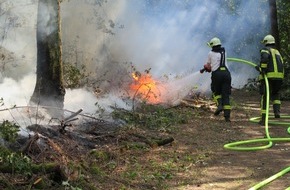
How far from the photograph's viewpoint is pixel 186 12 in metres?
20.7

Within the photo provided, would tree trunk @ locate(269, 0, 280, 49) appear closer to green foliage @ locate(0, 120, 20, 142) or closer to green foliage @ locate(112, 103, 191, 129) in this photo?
green foliage @ locate(112, 103, 191, 129)

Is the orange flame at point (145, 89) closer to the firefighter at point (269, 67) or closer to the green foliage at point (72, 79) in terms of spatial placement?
the green foliage at point (72, 79)

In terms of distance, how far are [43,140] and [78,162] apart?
0.64 meters

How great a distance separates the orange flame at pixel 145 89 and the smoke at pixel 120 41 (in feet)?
1.22

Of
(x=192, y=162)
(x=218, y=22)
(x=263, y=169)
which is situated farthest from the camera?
(x=218, y=22)

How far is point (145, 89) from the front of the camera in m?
11.4

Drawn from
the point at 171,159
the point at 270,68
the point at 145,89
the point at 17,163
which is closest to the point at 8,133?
the point at 17,163

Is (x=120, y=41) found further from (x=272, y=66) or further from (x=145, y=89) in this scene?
(x=272, y=66)

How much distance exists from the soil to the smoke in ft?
7.54

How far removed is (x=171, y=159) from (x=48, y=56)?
351cm

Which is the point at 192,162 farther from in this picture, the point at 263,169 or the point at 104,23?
the point at 104,23

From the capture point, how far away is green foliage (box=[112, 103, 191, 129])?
8189mm

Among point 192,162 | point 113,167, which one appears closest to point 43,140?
point 113,167

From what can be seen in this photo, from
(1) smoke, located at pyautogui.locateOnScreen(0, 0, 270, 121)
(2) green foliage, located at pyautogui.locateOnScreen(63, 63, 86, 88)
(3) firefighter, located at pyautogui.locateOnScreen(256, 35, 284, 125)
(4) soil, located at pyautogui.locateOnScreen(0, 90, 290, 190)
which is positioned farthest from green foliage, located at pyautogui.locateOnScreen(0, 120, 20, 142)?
(2) green foliage, located at pyautogui.locateOnScreen(63, 63, 86, 88)
